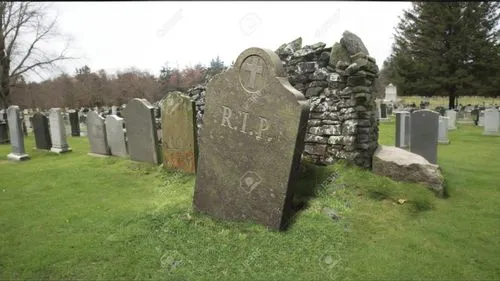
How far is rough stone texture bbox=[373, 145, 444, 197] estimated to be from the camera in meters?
5.72

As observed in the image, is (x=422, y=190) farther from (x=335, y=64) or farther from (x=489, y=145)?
(x=489, y=145)

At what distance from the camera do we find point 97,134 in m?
10.3

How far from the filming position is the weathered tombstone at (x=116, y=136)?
9.69 m

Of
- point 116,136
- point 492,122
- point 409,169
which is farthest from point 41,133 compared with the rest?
point 492,122

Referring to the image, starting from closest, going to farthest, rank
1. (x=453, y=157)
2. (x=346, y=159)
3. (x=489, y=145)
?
(x=346, y=159)
(x=453, y=157)
(x=489, y=145)

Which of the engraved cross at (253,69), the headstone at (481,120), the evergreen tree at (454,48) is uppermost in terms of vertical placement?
the evergreen tree at (454,48)

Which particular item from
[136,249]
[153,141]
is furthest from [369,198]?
[153,141]

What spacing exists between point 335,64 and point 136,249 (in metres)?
4.61

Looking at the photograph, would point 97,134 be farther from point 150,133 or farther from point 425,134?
point 425,134

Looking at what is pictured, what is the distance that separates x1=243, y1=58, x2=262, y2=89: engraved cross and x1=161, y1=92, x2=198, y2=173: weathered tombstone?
2.83 meters

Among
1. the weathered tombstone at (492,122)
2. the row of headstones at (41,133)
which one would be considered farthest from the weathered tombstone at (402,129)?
the row of headstones at (41,133)

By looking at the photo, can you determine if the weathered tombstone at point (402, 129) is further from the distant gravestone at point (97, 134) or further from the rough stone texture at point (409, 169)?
the distant gravestone at point (97, 134)

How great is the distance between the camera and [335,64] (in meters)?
6.38

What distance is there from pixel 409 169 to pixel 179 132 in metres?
4.63
